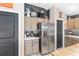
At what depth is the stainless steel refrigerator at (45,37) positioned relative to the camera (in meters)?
2.54

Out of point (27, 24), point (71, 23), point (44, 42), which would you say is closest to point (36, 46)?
point (44, 42)

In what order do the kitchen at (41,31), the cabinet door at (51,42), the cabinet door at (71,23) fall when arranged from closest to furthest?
the cabinet door at (71,23), the kitchen at (41,31), the cabinet door at (51,42)

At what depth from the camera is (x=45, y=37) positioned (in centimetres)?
261

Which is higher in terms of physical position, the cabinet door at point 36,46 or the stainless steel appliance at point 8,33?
the stainless steel appliance at point 8,33

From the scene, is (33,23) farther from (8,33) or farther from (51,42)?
(8,33)

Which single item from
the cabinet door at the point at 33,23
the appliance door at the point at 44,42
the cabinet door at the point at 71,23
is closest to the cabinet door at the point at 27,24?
the cabinet door at the point at 33,23

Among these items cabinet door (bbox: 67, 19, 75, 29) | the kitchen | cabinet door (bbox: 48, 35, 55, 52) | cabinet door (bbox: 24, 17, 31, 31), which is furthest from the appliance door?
cabinet door (bbox: 67, 19, 75, 29)

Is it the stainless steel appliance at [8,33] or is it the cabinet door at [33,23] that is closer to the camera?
the stainless steel appliance at [8,33]

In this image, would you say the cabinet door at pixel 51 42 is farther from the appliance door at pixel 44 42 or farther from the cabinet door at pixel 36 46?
the cabinet door at pixel 36 46

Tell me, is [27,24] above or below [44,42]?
above

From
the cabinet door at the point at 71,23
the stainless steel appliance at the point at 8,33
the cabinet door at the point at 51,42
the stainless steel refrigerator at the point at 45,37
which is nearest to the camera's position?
the stainless steel appliance at the point at 8,33

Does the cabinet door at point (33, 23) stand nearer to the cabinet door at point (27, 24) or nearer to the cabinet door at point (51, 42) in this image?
the cabinet door at point (27, 24)

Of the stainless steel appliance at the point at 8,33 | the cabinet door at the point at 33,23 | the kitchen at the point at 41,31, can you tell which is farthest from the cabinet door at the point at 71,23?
the cabinet door at the point at 33,23

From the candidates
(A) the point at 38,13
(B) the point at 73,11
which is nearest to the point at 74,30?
(B) the point at 73,11
